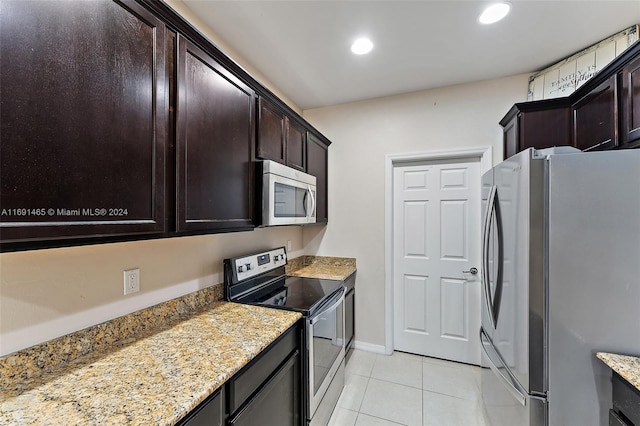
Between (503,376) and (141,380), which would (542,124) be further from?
(141,380)

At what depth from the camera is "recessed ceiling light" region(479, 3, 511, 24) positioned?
1.62 metres

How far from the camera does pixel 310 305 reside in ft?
5.62

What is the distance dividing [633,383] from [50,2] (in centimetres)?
233

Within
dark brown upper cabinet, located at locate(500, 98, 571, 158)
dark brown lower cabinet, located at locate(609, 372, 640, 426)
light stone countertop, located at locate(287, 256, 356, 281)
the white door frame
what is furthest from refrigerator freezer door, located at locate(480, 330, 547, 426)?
dark brown upper cabinet, located at locate(500, 98, 571, 158)

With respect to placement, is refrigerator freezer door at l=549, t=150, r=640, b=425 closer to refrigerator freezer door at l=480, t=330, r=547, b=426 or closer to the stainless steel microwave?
refrigerator freezer door at l=480, t=330, r=547, b=426

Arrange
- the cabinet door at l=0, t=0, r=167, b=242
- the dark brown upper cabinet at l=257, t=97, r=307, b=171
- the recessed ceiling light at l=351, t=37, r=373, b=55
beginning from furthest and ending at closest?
the recessed ceiling light at l=351, t=37, r=373, b=55
the dark brown upper cabinet at l=257, t=97, r=307, b=171
the cabinet door at l=0, t=0, r=167, b=242

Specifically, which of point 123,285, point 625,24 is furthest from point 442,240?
point 123,285

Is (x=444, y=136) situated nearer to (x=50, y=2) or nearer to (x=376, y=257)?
(x=376, y=257)

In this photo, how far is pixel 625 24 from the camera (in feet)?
5.77

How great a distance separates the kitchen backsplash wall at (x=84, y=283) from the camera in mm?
935

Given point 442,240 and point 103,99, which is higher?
point 103,99

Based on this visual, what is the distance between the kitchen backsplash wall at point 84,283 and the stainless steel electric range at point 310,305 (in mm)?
253

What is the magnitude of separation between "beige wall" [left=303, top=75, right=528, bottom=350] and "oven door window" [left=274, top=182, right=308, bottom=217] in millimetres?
860

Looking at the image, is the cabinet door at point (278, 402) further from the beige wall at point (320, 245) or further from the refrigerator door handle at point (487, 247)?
the refrigerator door handle at point (487, 247)
